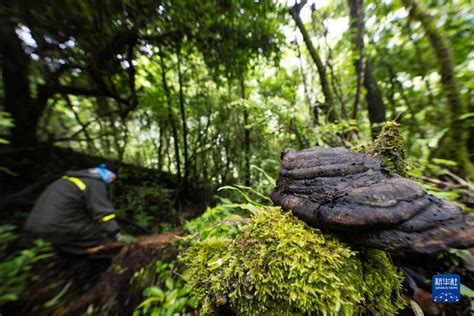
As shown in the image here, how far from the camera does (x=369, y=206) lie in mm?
996

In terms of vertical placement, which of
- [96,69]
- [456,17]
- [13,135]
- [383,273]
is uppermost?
[96,69]

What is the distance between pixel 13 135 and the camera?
576cm

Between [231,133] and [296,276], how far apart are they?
7597 mm

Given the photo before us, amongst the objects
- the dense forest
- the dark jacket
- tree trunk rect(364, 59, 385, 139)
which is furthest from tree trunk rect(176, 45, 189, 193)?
tree trunk rect(364, 59, 385, 139)

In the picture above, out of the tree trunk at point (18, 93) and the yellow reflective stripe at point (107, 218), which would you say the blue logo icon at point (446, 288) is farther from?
the tree trunk at point (18, 93)

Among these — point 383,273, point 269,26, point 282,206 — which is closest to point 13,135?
point 269,26

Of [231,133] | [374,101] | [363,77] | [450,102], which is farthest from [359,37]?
[231,133]

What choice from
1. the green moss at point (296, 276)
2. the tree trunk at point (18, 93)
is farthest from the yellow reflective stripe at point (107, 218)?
the tree trunk at point (18, 93)

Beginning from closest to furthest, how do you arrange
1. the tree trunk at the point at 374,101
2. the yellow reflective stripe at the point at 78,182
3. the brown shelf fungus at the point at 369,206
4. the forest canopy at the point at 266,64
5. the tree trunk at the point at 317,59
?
the brown shelf fungus at the point at 369,206, the forest canopy at the point at 266,64, the yellow reflective stripe at the point at 78,182, the tree trunk at the point at 317,59, the tree trunk at the point at 374,101

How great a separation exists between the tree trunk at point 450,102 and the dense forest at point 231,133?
0.06 ft

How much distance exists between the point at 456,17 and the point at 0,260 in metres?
7.55

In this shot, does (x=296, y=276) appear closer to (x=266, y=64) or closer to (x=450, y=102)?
(x=450, y=102)

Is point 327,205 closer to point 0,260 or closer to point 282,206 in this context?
point 282,206

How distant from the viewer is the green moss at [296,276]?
0.98 m
